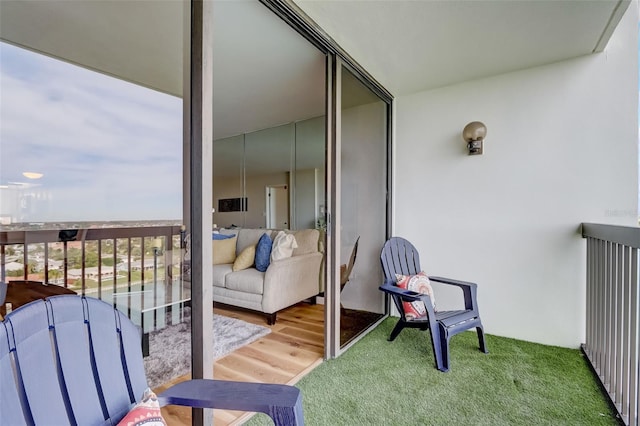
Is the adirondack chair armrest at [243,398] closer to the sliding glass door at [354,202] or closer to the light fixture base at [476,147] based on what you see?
the sliding glass door at [354,202]

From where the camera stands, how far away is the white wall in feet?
7.54

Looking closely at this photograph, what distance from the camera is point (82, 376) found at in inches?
32.1

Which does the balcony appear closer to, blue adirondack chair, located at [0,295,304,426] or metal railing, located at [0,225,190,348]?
metal railing, located at [0,225,190,348]

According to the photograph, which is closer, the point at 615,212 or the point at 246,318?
the point at 615,212

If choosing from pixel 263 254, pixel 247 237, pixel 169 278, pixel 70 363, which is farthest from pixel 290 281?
pixel 70 363

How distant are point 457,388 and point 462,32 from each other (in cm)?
245

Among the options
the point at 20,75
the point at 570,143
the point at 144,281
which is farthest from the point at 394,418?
the point at 20,75

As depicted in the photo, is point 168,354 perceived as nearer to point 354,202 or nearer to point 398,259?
point 354,202

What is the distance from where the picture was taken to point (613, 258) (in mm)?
1854

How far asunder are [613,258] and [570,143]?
1099 millimetres

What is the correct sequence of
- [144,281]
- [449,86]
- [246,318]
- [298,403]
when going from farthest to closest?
[246,318]
[449,86]
[144,281]
[298,403]

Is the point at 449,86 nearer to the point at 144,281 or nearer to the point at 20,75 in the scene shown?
the point at 144,281

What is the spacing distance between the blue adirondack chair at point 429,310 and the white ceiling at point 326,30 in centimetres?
168

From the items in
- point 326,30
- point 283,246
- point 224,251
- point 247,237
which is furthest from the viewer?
point 247,237
